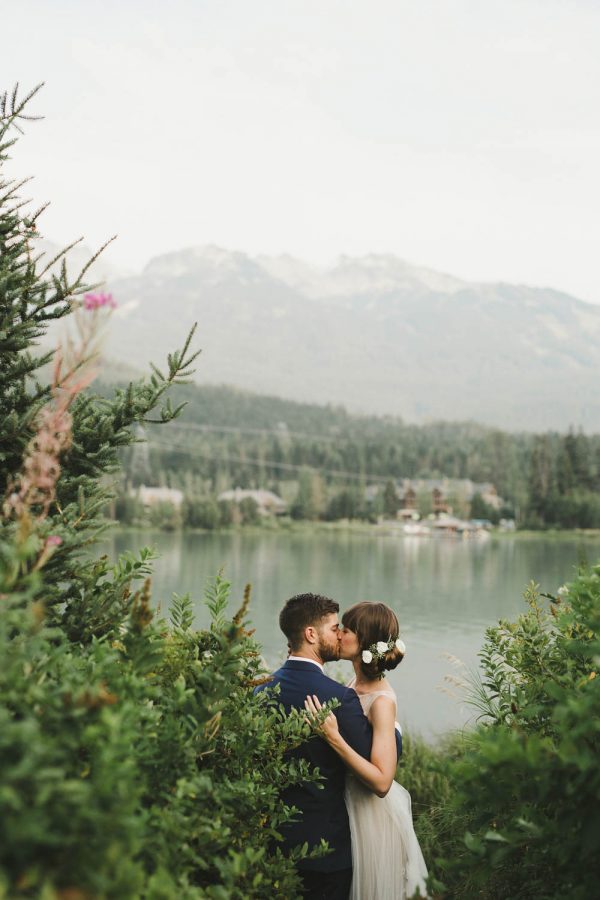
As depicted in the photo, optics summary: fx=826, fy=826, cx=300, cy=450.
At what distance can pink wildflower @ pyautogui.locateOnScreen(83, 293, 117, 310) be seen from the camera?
8.84ft

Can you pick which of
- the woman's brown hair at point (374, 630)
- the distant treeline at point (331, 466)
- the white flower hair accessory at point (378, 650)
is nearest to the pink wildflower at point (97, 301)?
the woman's brown hair at point (374, 630)

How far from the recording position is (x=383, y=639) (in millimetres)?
4191

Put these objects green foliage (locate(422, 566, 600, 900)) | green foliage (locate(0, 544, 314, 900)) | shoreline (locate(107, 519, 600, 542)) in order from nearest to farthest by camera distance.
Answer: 1. green foliage (locate(0, 544, 314, 900))
2. green foliage (locate(422, 566, 600, 900))
3. shoreline (locate(107, 519, 600, 542))

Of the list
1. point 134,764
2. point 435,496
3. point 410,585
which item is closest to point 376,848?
point 134,764

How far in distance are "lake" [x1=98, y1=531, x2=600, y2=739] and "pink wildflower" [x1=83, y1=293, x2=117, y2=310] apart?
4.86 feet

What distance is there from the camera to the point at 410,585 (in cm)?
4884

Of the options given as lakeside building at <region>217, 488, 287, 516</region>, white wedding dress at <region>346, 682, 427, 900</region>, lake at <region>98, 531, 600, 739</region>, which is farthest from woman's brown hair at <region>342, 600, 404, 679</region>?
lakeside building at <region>217, 488, 287, 516</region>

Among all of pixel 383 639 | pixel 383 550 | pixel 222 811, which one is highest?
pixel 383 639

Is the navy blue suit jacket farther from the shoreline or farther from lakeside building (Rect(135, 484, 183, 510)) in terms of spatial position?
lakeside building (Rect(135, 484, 183, 510))

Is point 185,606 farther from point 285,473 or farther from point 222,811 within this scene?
point 285,473

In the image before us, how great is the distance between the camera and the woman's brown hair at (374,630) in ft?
13.5

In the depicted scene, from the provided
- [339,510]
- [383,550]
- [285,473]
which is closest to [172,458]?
[285,473]

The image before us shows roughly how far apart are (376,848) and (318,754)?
0.62 meters

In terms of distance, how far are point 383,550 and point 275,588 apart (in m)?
43.3
